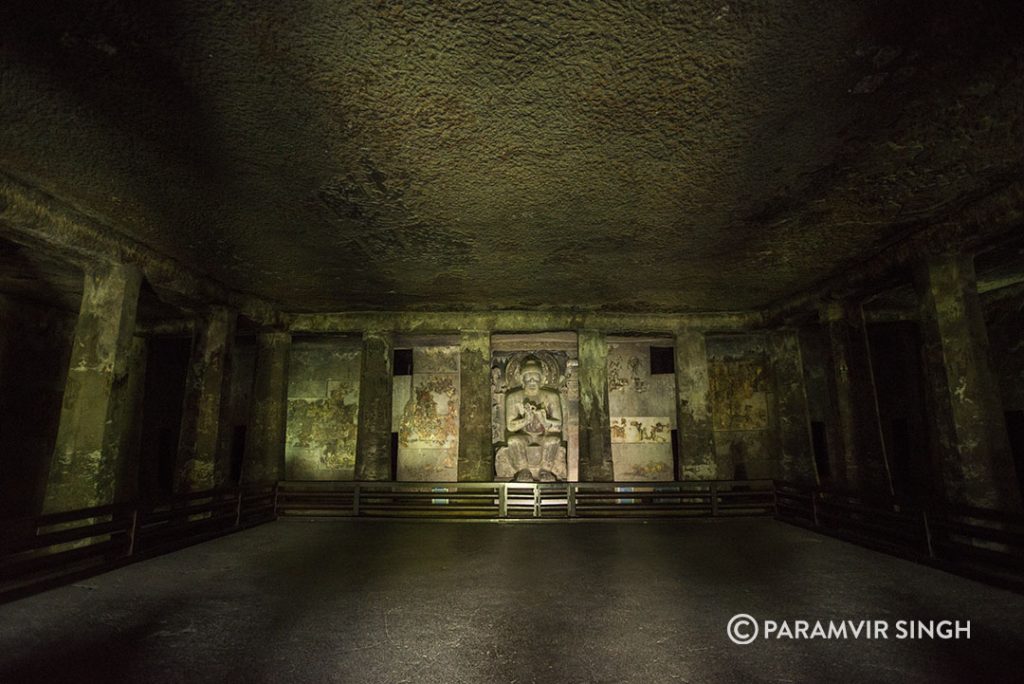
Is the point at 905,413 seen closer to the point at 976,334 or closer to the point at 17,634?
the point at 976,334

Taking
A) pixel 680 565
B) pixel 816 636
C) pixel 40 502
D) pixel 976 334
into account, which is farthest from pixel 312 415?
pixel 976 334

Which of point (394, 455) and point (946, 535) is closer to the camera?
point (946, 535)

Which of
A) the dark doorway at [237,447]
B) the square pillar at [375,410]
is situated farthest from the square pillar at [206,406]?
the dark doorway at [237,447]

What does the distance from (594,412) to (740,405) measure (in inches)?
144

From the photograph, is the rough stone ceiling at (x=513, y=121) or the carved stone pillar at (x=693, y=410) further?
the carved stone pillar at (x=693, y=410)

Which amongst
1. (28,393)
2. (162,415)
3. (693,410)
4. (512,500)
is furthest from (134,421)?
(693,410)

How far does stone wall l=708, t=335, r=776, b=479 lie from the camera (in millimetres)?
9758

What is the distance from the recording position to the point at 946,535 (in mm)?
4656

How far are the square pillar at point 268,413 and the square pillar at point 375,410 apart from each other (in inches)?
52.1

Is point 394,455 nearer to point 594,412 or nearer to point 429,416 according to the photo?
point 429,416

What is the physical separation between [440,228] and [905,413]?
9853 millimetres

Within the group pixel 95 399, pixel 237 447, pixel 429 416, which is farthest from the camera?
pixel 237 447

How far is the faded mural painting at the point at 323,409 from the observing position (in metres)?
9.70

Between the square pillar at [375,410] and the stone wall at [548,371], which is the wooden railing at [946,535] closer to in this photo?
the stone wall at [548,371]
